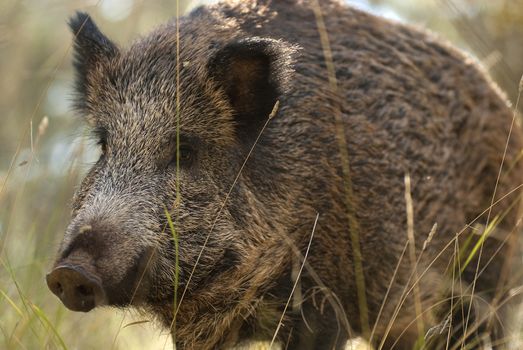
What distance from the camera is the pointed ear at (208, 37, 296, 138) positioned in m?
4.45

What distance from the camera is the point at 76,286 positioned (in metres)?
3.63

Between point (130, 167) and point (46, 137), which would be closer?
point (130, 167)

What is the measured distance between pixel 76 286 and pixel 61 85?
306 inches

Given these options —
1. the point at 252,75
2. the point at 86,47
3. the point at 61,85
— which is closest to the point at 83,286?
the point at 252,75

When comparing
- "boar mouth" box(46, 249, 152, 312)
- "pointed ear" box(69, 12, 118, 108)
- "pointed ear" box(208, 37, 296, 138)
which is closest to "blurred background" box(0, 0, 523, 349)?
"pointed ear" box(69, 12, 118, 108)

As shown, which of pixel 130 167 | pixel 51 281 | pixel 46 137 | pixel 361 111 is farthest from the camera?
pixel 46 137

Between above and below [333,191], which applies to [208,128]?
above

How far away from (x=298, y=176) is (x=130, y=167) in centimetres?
85

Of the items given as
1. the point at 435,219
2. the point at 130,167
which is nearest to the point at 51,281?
the point at 130,167

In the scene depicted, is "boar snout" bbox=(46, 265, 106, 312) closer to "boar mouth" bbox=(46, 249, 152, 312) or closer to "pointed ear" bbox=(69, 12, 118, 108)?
"boar mouth" bbox=(46, 249, 152, 312)

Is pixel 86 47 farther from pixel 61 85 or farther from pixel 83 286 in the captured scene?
pixel 61 85

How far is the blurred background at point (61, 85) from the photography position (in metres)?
5.85

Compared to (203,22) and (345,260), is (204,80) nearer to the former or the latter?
(203,22)

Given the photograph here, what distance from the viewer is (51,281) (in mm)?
3660
